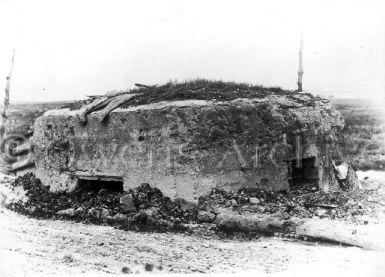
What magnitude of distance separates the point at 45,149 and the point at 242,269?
6.20 metres

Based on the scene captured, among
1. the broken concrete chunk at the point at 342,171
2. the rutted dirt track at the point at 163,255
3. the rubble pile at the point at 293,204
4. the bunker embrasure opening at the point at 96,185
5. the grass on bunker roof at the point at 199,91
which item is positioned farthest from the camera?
the broken concrete chunk at the point at 342,171

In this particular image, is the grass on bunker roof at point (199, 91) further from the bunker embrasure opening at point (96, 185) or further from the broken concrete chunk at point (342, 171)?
the broken concrete chunk at point (342, 171)

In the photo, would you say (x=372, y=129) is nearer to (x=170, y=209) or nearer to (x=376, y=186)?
(x=376, y=186)

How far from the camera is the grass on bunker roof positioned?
775 centimetres

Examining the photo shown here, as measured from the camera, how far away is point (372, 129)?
18312mm

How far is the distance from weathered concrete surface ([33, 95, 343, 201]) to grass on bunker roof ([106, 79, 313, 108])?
25cm

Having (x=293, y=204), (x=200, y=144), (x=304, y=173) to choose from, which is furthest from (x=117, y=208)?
(x=304, y=173)

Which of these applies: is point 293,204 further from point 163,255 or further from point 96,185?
point 96,185

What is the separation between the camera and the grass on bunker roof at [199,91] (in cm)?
775

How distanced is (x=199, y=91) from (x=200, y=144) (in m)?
1.20

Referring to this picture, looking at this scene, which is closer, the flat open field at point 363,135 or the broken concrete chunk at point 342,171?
the broken concrete chunk at point 342,171

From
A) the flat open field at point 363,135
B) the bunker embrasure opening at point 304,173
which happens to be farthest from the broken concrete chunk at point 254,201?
the flat open field at point 363,135

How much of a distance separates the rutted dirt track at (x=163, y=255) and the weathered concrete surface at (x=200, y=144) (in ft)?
4.35

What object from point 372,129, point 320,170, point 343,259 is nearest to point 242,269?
point 343,259
